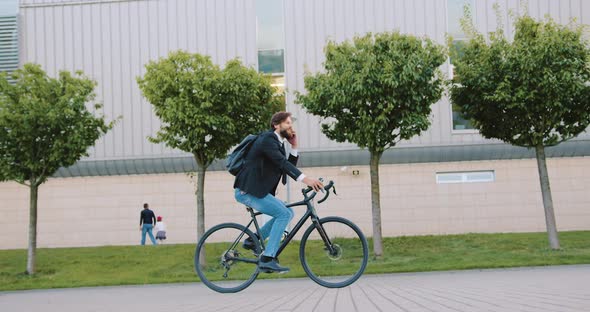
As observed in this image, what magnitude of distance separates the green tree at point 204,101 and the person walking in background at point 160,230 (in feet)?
24.2

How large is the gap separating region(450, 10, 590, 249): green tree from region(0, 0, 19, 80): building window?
17.0 metres

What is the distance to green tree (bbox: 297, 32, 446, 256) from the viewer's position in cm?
1709

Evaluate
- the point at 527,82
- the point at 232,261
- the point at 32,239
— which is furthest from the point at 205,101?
the point at 232,261

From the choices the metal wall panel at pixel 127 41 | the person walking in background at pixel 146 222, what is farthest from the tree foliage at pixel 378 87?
the person walking in background at pixel 146 222

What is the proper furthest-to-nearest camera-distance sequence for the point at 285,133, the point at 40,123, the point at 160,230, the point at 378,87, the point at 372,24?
the point at 372,24 → the point at 160,230 → the point at 40,123 → the point at 378,87 → the point at 285,133

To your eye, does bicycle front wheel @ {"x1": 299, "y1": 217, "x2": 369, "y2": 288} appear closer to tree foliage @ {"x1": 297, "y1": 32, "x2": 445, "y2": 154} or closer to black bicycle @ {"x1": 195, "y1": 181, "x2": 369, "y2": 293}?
black bicycle @ {"x1": 195, "y1": 181, "x2": 369, "y2": 293}

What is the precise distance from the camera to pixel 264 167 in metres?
7.45

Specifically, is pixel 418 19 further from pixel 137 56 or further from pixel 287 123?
pixel 287 123

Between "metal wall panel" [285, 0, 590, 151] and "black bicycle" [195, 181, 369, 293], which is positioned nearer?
"black bicycle" [195, 181, 369, 293]

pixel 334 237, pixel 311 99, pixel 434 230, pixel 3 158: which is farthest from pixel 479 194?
pixel 334 237

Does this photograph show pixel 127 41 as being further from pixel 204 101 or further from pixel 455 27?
pixel 455 27

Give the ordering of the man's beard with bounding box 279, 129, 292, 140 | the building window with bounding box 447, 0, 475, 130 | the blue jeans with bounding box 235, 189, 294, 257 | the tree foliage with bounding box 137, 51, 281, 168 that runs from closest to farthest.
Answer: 1. the blue jeans with bounding box 235, 189, 294, 257
2. the man's beard with bounding box 279, 129, 292, 140
3. the tree foliage with bounding box 137, 51, 281, 168
4. the building window with bounding box 447, 0, 475, 130

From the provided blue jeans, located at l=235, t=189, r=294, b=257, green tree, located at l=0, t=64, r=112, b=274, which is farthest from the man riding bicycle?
green tree, located at l=0, t=64, r=112, b=274

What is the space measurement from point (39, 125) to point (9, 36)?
10048mm
